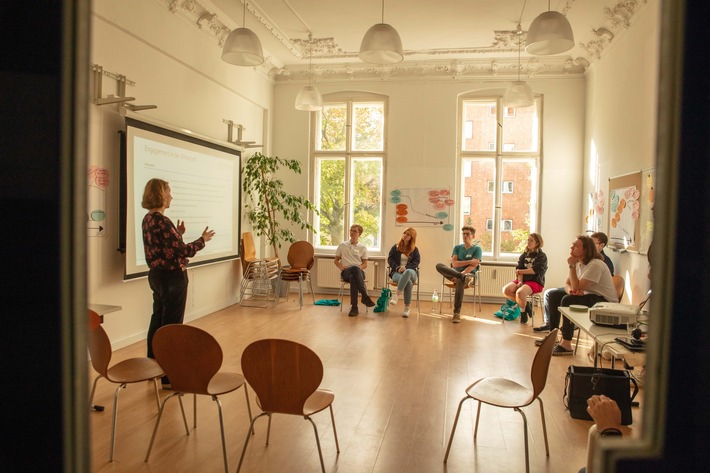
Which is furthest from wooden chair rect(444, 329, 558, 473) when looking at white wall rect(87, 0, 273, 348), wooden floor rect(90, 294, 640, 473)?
white wall rect(87, 0, 273, 348)

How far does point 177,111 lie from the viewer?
5.70 m

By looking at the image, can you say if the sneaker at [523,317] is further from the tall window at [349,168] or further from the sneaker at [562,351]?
the tall window at [349,168]

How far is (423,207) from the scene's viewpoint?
8.17 m

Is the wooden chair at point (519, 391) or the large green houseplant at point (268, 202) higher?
the large green houseplant at point (268, 202)

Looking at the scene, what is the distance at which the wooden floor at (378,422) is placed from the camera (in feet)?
8.72

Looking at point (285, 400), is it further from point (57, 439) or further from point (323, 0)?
point (323, 0)

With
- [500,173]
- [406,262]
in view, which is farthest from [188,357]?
[500,173]

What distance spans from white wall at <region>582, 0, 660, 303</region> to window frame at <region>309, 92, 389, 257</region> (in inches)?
125

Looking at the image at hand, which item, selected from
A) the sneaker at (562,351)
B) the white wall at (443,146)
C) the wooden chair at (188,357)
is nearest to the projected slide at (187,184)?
the white wall at (443,146)

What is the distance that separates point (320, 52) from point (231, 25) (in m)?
1.69

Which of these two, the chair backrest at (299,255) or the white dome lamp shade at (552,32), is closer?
the white dome lamp shade at (552,32)

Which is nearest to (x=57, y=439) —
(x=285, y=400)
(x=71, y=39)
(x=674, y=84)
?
(x=71, y=39)

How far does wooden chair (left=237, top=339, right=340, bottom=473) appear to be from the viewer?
224 cm

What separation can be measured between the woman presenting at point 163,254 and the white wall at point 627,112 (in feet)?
13.4
